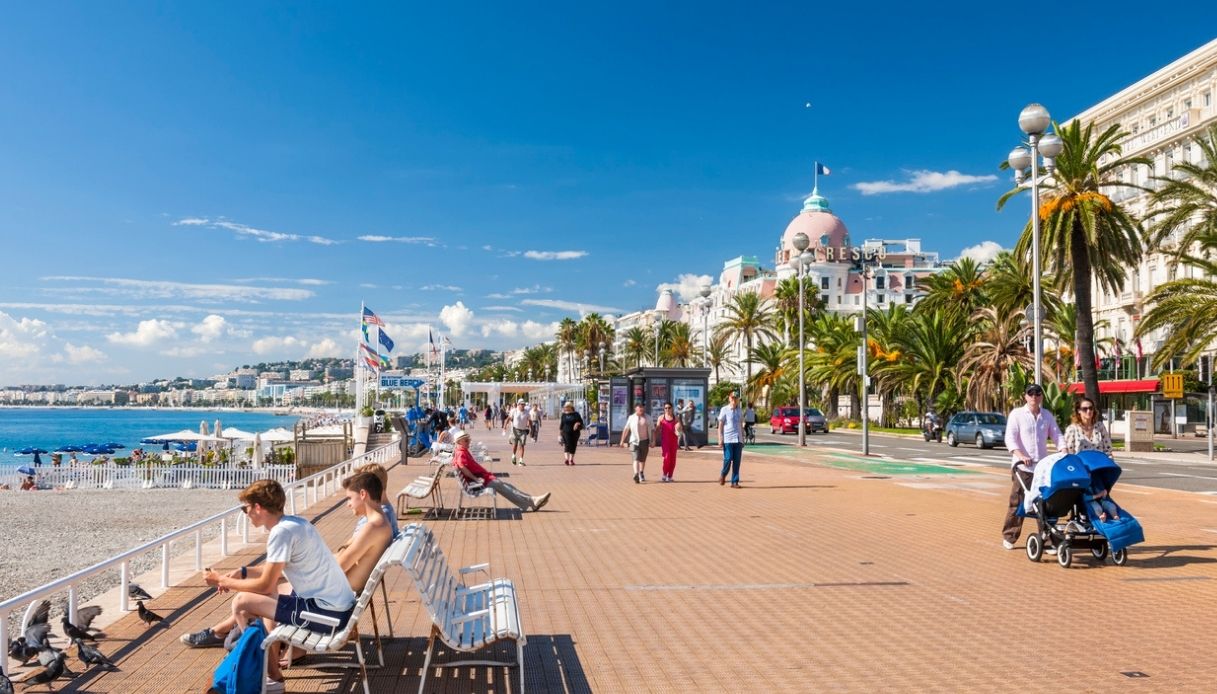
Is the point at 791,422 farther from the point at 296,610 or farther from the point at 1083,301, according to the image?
the point at 296,610

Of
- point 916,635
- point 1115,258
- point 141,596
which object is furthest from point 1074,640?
point 1115,258

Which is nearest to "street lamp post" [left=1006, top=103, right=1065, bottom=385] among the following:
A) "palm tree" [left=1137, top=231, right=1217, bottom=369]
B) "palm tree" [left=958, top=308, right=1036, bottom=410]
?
"palm tree" [left=1137, top=231, right=1217, bottom=369]

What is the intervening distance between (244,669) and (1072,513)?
8.24 meters

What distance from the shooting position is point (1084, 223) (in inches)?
1230

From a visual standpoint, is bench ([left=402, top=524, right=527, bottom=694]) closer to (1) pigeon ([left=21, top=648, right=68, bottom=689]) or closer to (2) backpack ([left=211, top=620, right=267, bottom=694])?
(2) backpack ([left=211, top=620, right=267, bottom=694])

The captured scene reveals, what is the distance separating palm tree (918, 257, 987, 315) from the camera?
2311 inches

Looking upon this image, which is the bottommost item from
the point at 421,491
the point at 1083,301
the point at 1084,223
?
the point at 421,491

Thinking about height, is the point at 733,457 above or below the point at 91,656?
above

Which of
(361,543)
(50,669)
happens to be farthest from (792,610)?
(50,669)

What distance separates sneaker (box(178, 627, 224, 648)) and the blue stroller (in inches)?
296

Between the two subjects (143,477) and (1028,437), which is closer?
(1028,437)

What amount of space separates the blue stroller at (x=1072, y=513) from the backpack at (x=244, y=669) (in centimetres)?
759

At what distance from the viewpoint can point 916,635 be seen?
22.8ft

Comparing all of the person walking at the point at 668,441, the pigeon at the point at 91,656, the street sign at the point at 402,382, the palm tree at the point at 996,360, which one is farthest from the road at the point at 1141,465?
the street sign at the point at 402,382
